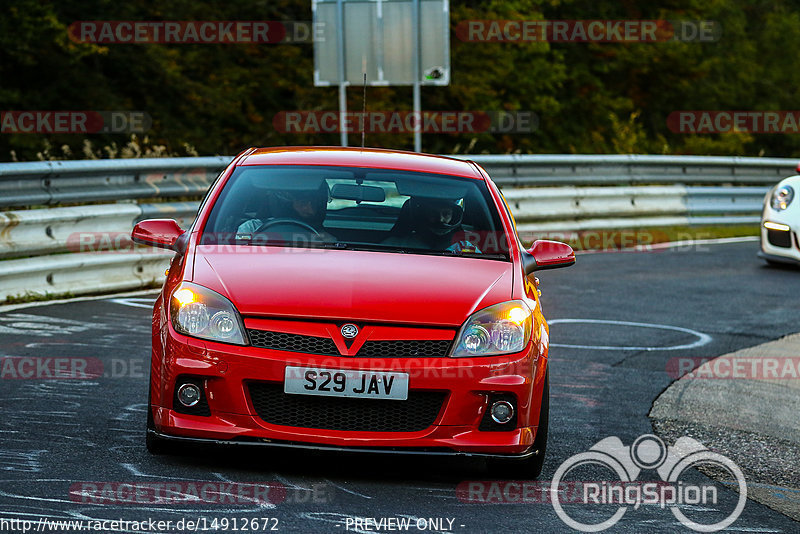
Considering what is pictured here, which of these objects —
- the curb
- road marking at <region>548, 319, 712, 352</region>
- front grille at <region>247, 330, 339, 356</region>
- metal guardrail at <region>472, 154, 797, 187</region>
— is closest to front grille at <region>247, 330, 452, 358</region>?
front grille at <region>247, 330, 339, 356</region>

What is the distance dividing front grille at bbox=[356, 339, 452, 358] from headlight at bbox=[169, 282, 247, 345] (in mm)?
501

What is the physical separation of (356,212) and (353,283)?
106cm

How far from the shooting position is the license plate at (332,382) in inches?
206

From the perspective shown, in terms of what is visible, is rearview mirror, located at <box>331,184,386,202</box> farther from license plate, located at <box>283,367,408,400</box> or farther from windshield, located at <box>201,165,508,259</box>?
license plate, located at <box>283,367,408,400</box>

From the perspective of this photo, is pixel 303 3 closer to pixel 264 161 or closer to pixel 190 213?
pixel 190 213

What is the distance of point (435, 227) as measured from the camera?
6.39 meters

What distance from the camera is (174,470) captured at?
17.7 ft

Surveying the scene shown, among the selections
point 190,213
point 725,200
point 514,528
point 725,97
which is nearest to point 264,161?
point 514,528

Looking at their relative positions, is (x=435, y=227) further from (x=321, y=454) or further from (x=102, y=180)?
(x=102, y=180)

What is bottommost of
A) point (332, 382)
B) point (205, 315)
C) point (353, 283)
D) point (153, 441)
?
point (153, 441)

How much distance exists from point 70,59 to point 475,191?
23.3 m

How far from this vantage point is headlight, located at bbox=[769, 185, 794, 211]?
14.0 m

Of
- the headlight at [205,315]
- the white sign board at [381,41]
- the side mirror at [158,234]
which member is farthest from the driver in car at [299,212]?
the white sign board at [381,41]

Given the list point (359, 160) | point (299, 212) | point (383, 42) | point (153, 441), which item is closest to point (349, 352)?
point (153, 441)
